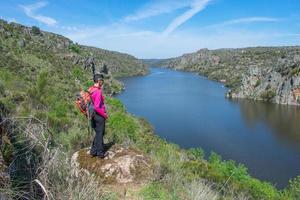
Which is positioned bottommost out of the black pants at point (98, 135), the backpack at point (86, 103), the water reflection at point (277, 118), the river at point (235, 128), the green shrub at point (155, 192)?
the water reflection at point (277, 118)

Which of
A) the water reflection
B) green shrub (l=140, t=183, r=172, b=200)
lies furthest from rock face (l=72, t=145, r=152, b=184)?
the water reflection

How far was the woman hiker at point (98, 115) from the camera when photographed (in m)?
7.75

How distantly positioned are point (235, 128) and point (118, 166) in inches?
2047

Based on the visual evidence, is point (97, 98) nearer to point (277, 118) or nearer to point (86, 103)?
point (86, 103)

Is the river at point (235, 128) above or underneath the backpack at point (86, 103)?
underneath

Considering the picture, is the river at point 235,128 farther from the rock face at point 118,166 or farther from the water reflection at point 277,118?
the rock face at point 118,166

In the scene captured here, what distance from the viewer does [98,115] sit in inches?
312

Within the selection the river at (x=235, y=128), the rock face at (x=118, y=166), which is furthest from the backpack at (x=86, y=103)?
the river at (x=235, y=128)

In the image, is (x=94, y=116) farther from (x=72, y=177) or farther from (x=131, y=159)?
(x=72, y=177)

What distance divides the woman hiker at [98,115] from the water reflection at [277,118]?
42498mm

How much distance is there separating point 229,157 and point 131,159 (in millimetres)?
34313

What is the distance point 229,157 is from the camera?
134 ft

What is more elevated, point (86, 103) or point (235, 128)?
point (86, 103)

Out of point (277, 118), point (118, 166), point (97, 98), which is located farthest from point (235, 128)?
point (97, 98)
